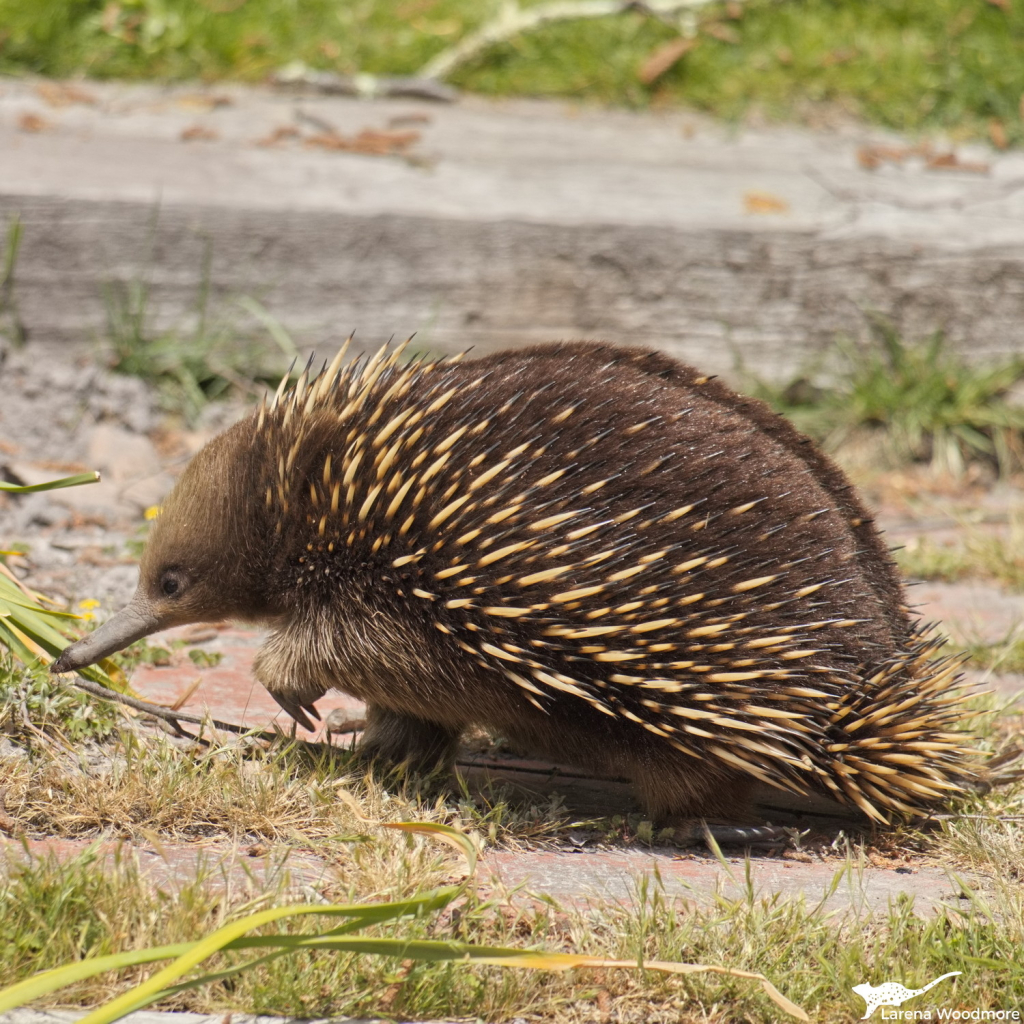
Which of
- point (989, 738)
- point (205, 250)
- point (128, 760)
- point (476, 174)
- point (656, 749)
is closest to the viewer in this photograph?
point (128, 760)

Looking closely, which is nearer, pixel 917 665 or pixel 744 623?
pixel 744 623

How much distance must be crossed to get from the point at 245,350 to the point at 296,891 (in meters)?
3.67

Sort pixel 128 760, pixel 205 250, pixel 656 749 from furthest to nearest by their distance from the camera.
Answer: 1. pixel 205 250
2. pixel 656 749
3. pixel 128 760

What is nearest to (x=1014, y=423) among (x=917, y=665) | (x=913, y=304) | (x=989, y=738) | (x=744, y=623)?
(x=913, y=304)

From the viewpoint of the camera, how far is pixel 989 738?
4027 mm

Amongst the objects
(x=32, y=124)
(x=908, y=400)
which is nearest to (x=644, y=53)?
(x=908, y=400)

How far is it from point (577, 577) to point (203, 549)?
1007 millimetres

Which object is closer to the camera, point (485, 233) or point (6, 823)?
point (6, 823)

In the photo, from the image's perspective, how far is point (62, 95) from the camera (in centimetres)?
667

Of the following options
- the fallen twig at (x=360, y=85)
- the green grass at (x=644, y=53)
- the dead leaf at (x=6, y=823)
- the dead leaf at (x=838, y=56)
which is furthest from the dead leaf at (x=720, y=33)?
the dead leaf at (x=6, y=823)

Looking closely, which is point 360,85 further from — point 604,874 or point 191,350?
point 604,874

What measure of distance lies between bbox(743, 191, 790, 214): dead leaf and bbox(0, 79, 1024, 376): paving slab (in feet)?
0.04

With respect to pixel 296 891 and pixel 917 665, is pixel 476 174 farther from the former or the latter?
pixel 296 891

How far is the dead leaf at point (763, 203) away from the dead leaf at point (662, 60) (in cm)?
131
